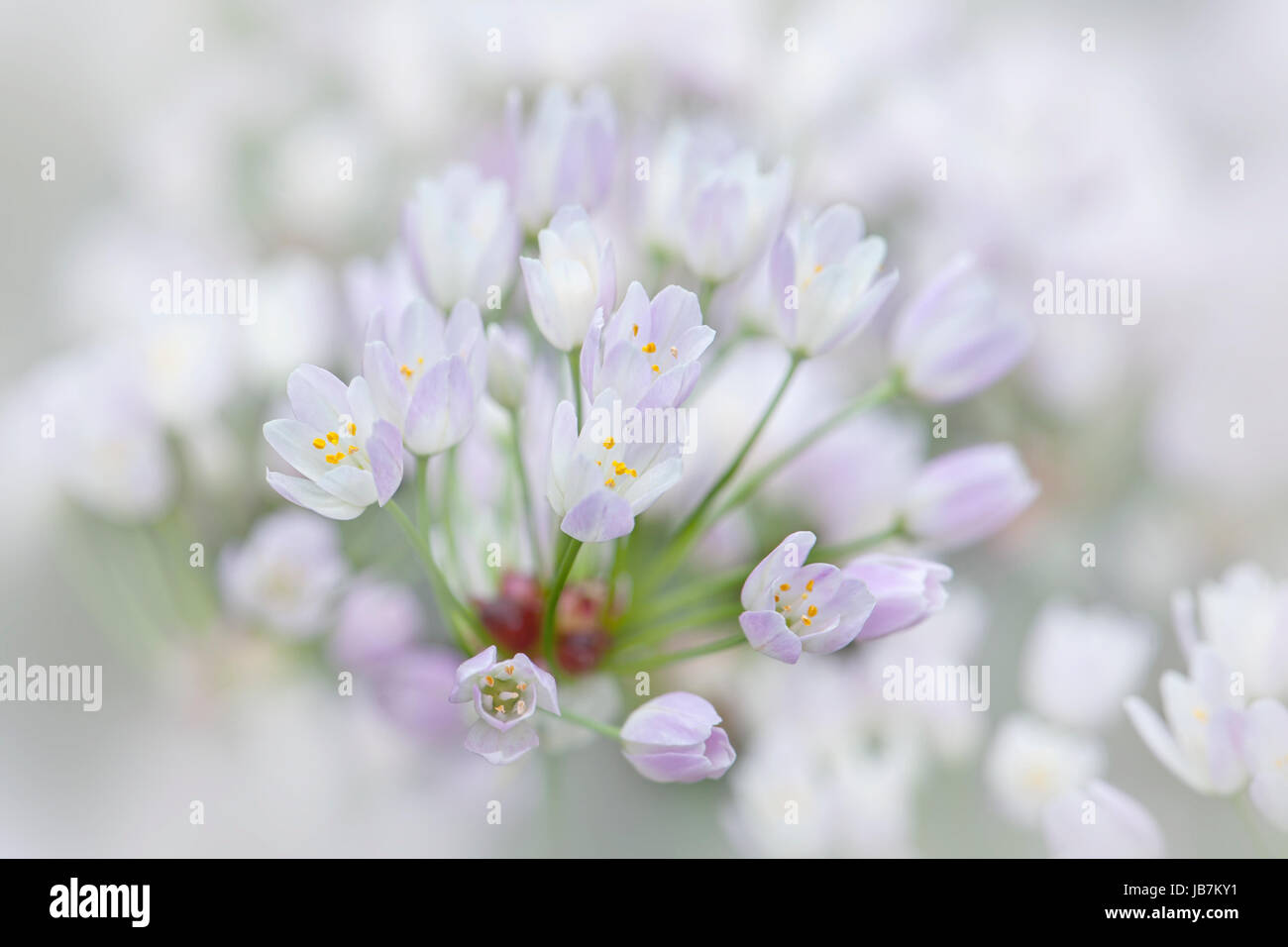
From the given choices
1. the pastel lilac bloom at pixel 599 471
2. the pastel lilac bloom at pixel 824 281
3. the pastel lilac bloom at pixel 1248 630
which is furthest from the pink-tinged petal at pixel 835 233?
the pastel lilac bloom at pixel 1248 630

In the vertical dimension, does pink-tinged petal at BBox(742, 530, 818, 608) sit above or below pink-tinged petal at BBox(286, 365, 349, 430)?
below

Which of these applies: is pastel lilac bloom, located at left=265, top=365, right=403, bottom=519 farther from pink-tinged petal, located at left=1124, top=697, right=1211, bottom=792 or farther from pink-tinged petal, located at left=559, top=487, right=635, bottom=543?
pink-tinged petal, located at left=1124, top=697, right=1211, bottom=792

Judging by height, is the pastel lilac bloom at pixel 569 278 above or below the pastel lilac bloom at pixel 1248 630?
above

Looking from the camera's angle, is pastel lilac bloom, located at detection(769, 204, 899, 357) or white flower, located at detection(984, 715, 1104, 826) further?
white flower, located at detection(984, 715, 1104, 826)

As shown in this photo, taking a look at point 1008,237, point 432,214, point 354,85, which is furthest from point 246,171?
point 1008,237

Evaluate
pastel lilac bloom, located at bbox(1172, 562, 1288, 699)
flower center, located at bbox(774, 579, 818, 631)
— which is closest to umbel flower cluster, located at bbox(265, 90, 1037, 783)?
flower center, located at bbox(774, 579, 818, 631)

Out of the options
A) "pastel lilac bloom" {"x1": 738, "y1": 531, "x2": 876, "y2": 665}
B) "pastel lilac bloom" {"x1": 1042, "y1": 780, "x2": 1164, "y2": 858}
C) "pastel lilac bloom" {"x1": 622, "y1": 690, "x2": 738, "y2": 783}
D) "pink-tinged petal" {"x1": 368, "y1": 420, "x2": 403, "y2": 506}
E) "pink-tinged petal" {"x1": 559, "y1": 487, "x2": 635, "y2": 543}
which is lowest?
"pastel lilac bloom" {"x1": 1042, "y1": 780, "x2": 1164, "y2": 858}

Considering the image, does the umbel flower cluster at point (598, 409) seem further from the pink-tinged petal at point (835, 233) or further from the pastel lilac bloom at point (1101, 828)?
the pastel lilac bloom at point (1101, 828)

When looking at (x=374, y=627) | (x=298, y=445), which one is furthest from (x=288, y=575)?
(x=298, y=445)
